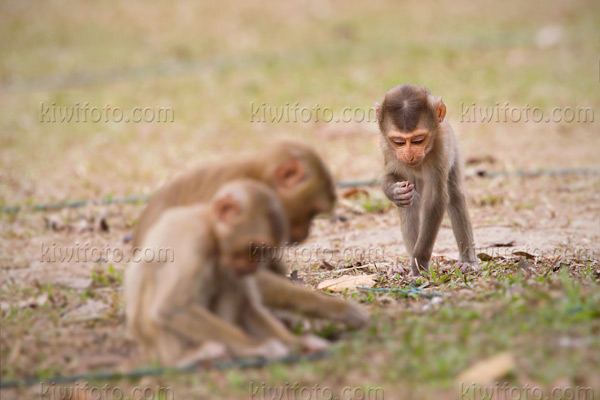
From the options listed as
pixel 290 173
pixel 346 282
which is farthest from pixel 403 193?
pixel 290 173

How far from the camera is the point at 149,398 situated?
500 centimetres

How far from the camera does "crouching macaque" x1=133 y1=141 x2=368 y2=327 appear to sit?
535 centimetres

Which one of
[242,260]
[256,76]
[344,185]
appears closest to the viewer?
[242,260]

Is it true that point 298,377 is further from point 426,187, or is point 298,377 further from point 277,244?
point 426,187

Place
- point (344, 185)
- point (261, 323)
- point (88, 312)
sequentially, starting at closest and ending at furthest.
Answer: point (261, 323) → point (88, 312) → point (344, 185)

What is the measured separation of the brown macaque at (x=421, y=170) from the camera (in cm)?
746

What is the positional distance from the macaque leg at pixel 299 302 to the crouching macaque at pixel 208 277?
0.83 feet

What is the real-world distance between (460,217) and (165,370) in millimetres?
3838

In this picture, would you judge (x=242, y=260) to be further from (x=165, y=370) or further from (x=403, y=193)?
(x=403, y=193)

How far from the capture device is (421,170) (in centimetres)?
776

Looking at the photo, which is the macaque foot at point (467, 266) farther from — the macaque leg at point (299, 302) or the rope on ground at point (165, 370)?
the rope on ground at point (165, 370)

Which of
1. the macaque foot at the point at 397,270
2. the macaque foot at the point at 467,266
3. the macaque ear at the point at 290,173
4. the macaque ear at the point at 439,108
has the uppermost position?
the macaque ear at the point at 439,108

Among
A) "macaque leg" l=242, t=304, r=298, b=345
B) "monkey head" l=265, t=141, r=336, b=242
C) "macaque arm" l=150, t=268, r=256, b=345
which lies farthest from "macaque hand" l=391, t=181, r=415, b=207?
"macaque arm" l=150, t=268, r=256, b=345

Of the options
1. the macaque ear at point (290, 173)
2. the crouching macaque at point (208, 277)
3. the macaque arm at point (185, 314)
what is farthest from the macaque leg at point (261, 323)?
the macaque ear at point (290, 173)
